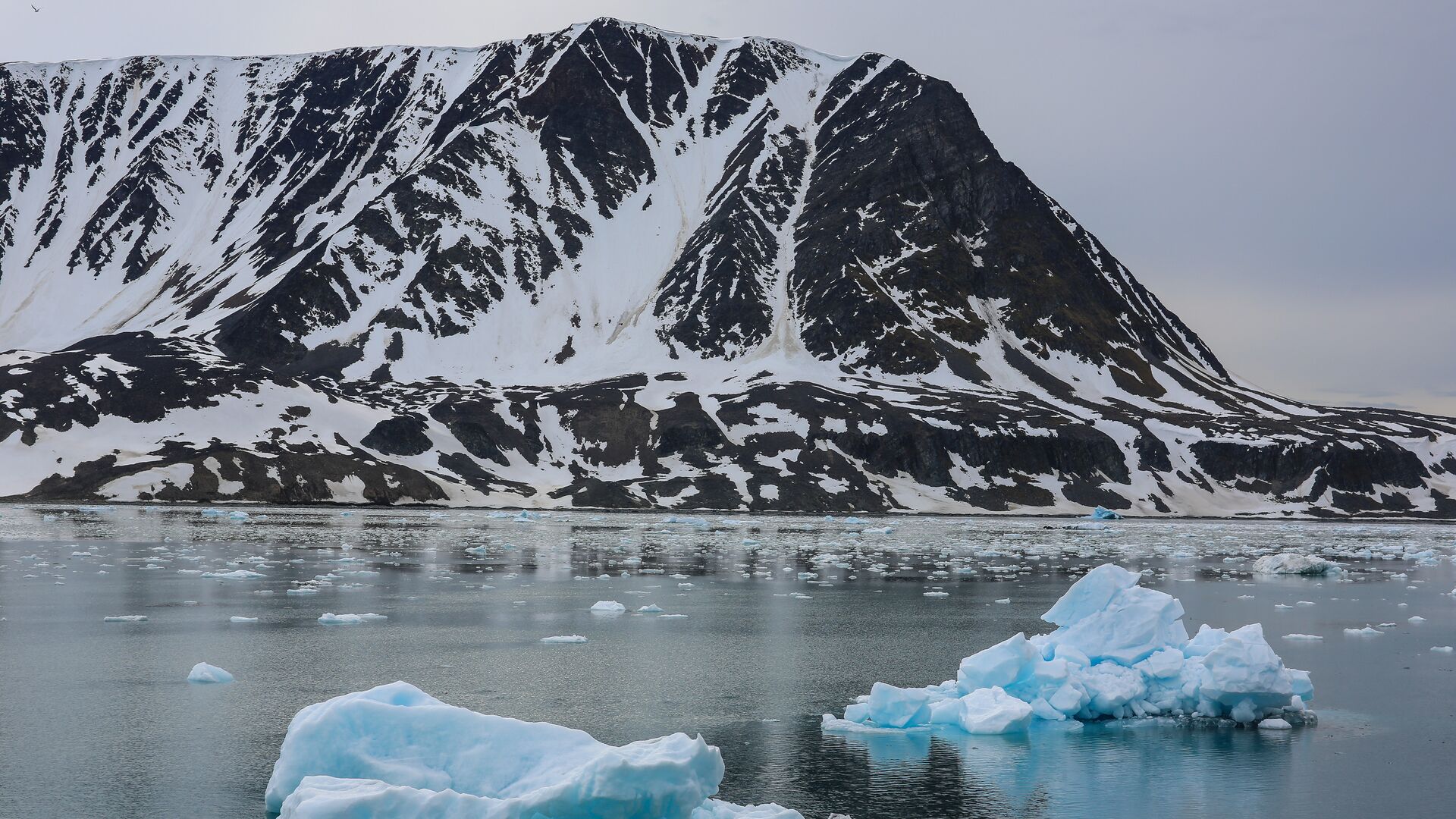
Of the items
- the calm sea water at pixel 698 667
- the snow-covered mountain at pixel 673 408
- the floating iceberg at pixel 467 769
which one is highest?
the snow-covered mountain at pixel 673 408

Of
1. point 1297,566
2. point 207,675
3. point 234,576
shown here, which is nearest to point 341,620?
point 207,675

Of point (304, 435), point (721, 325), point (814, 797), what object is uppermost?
point (721, 325)

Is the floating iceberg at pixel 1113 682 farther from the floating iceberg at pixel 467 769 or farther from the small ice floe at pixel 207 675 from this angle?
the small ice floe at pixel 207 675

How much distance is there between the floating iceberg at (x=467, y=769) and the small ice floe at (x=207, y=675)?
9.57 meters

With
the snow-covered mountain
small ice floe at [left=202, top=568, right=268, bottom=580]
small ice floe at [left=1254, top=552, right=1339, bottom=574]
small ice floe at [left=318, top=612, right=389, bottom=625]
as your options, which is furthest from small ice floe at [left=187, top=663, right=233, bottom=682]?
the snow-covered mountain

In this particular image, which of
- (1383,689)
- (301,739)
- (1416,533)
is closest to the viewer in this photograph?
(301,739)

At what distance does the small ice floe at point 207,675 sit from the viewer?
23109mm

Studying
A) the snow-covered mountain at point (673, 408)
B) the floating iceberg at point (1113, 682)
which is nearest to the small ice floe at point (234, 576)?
the floating iceberg at point (1113, 682)

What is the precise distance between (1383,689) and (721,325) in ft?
549

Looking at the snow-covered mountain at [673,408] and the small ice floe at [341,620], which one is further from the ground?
the snow-covered mountain at [673,408]

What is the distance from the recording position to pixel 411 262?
19575cm

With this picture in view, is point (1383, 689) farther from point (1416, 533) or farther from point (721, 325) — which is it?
point (721, 325)

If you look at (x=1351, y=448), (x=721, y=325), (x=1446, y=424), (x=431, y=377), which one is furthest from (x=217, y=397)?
(x=1446, y=424)

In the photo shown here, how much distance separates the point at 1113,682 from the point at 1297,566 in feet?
118
